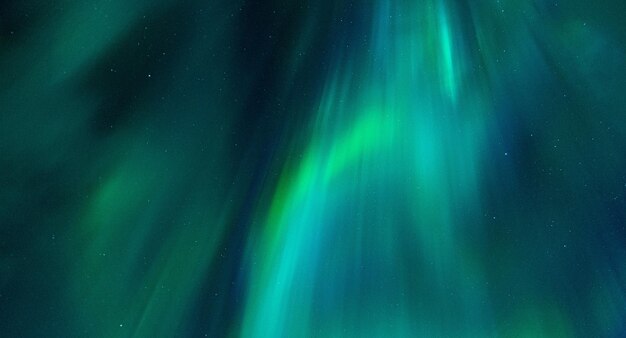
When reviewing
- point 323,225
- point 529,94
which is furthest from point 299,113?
point 529,94

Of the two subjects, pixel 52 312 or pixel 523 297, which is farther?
pixel 523 297

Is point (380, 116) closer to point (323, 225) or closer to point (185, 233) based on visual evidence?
point (323, 225)

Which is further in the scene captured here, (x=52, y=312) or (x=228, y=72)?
(x=228, y=72)

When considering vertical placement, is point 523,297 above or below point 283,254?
below

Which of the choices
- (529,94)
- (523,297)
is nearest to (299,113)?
(529,94)

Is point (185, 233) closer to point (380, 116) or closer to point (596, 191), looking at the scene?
point (380, 116)

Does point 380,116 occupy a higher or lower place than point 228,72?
lower

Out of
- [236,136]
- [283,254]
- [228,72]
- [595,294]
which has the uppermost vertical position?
[228,72]

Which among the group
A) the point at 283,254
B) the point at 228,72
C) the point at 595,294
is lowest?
the point at 595,294
